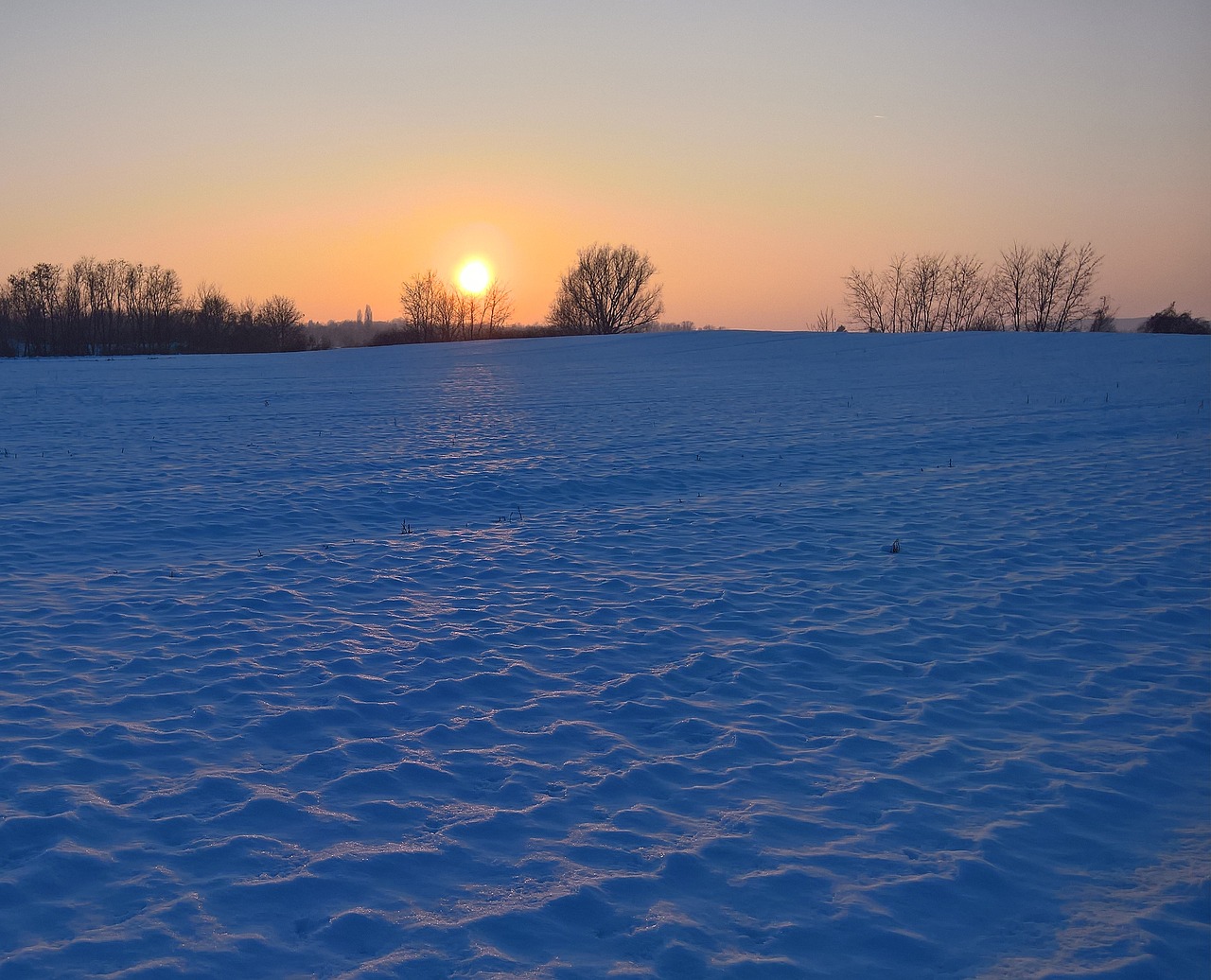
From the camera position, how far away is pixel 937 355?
38406 mm

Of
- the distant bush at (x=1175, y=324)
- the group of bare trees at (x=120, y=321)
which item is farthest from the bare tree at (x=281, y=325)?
the distant bush at (x=1175, y=324)

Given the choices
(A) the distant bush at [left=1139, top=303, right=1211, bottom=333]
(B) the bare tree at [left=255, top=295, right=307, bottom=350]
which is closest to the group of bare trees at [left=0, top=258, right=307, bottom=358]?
(B) the bare tree at [left=255, top=295, right=307, bottom=350]

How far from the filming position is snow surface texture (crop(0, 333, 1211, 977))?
3834 millimetres

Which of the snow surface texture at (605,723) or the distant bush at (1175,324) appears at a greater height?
the distant bush at (1175,324)

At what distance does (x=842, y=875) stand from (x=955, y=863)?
61 cm

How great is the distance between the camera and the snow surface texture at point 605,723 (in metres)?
3.83

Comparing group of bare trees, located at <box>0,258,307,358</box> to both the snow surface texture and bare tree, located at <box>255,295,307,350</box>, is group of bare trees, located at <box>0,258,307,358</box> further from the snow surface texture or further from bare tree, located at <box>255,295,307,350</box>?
the snow surface texture

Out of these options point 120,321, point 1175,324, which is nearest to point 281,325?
point 120,321

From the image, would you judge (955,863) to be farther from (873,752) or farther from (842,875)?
A: (873,752)

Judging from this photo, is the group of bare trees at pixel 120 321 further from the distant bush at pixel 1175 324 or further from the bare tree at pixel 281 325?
the distant bush at pixel 1175 324

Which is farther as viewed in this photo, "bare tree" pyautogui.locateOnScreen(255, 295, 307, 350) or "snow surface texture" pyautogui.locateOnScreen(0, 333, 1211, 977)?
"bare tree" pyautogui.locateOnScreen(255, 295, 307, 350)

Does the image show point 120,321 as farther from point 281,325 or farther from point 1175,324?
point 1175,324

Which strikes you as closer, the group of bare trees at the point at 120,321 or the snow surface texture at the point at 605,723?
the snow surface texture at the point at 605,723

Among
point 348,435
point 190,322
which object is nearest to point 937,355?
point 348,435
